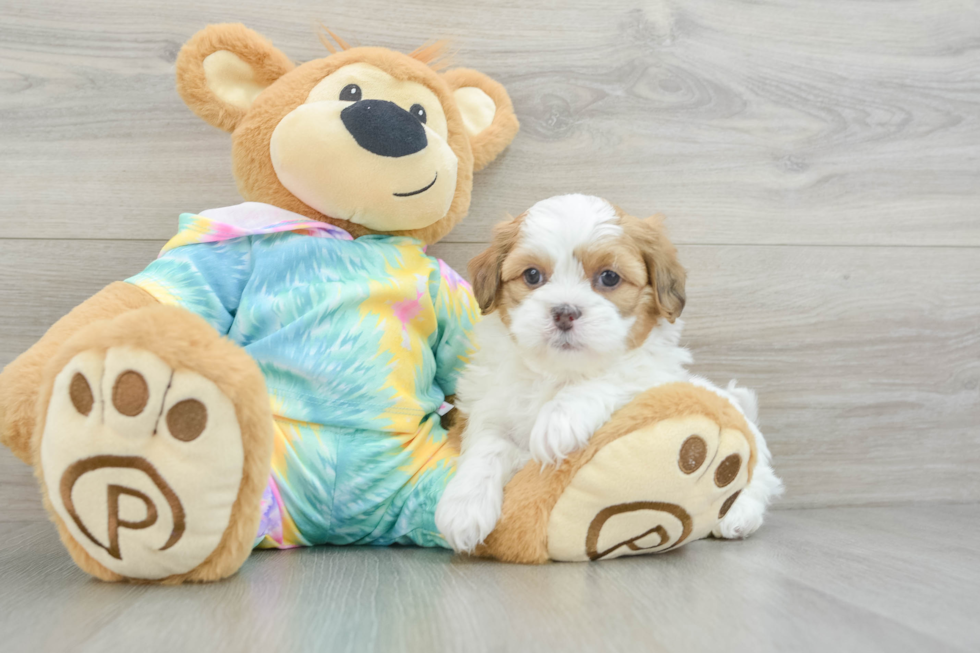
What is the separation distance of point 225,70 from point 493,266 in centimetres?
65

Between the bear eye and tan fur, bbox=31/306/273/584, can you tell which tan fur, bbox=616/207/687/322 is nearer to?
the bear eye

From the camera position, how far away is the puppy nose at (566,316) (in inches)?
45.6

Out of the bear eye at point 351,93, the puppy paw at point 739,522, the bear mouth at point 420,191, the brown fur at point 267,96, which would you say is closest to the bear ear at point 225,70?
the brown fur at point 267,96

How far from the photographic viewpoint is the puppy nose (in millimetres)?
1159

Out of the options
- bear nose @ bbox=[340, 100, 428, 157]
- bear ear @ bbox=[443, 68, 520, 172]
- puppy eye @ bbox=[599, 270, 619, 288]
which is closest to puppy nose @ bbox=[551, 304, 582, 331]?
puppy eye @ bbox=[599, 270, 619, 288]

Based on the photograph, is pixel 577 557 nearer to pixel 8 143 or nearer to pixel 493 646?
pixel 493 646

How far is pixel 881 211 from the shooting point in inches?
71.8

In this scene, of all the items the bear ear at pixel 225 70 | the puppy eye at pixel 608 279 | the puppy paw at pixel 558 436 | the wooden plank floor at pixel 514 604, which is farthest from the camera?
the bear ear at pixel 225 70

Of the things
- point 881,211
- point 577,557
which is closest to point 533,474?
point 577,557

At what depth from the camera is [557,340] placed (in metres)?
1.17

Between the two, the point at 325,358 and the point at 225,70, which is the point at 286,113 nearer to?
the point at 225,70

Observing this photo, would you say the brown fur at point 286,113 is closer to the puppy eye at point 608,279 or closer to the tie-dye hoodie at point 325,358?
the tie-dye hoodie at point 325,358

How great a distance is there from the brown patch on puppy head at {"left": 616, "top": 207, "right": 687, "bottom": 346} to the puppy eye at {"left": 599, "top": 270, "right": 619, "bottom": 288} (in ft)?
0.25

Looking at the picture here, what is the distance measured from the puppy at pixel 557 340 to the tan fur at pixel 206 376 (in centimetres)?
31
